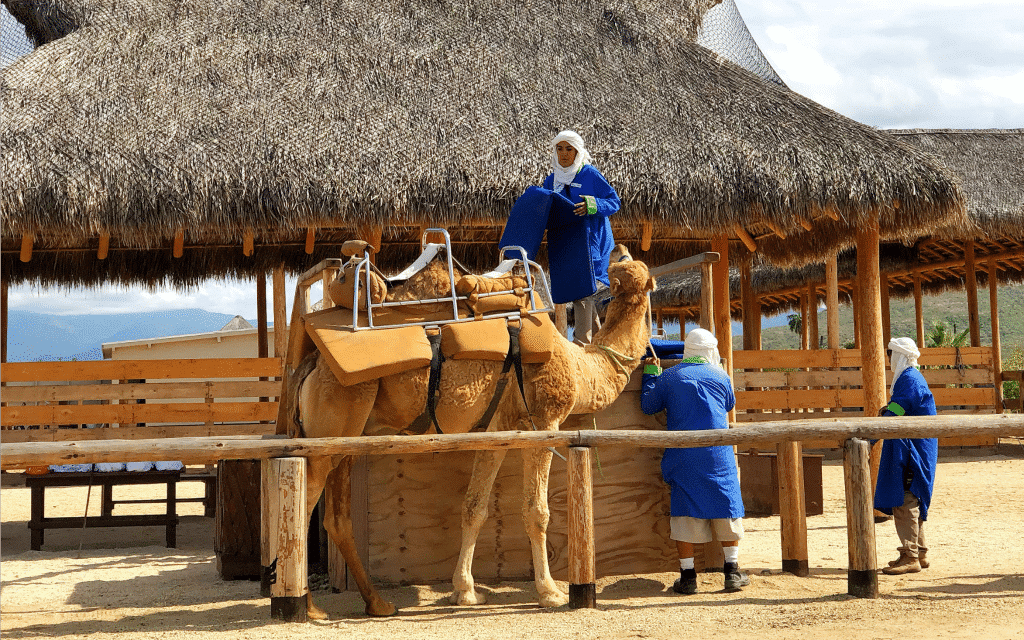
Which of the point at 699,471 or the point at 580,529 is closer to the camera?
the point at 580,529

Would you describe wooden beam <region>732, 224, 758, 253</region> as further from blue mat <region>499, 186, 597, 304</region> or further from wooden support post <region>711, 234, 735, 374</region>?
blue mat <region>499, 186, 597, 304</region>

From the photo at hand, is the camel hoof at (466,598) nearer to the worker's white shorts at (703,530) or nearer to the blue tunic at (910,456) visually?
the worker's white shorts at (703,530)

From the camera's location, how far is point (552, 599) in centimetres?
530

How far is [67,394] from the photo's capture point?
1080cm

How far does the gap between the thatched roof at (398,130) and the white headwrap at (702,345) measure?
3.53m

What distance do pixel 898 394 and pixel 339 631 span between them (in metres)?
3.82

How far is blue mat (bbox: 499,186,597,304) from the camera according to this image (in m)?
5.89

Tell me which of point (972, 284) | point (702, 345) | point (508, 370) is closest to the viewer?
point (508, 370)

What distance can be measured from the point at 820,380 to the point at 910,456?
6731 mm

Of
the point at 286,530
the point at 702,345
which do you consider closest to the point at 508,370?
the point at 702,345

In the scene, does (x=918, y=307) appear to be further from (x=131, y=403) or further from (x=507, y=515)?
(x=507, y=515)

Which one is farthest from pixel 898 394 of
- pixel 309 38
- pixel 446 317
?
pixel 309 38

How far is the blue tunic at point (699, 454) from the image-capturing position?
566cm

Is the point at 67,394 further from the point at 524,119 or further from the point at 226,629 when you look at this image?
the point at 226,629
